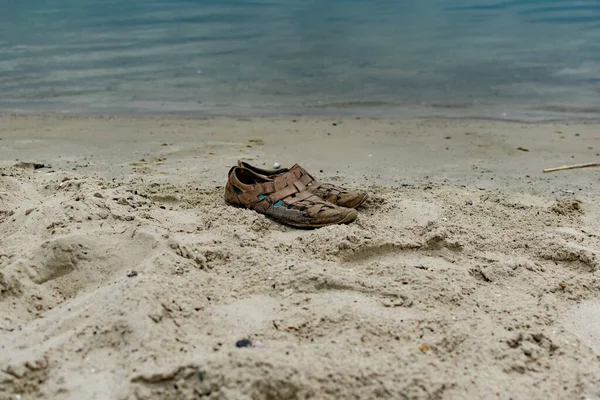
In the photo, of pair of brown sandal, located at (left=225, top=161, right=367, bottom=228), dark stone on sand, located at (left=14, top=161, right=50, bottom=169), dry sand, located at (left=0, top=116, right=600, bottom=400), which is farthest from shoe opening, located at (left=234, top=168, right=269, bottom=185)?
dark stone on sand, located at (left=14, top=161, right=50, bottom=169)

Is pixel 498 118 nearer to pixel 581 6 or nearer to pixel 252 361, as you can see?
pixel 252 361

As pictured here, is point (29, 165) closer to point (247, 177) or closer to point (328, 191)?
point (247, 177)

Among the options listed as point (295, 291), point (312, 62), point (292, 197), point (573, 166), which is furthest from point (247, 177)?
point (312, 62)

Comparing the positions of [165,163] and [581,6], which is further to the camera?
[581,6]

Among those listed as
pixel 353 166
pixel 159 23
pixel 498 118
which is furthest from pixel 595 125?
pixel 159 23

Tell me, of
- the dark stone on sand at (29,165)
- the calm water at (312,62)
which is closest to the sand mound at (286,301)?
the dark stone on sand at (29,165)

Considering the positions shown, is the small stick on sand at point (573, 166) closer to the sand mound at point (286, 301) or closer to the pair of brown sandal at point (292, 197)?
the sand mound at point (286, 301)
